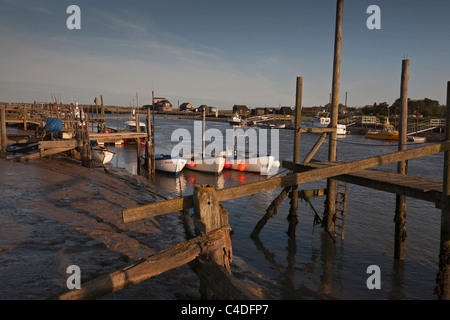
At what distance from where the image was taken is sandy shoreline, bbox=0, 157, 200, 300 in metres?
6.17

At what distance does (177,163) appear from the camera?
23.3 meters

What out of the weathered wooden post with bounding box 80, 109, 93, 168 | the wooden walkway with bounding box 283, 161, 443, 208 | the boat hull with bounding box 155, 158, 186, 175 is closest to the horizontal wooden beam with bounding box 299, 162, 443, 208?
the wooden walkway with bounding box 283, 161, 443, 208

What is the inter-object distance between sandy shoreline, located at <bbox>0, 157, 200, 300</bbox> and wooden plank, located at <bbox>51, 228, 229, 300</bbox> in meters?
2.04

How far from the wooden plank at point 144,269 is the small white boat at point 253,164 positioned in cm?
1979

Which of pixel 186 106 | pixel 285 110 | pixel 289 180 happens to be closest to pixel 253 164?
pixel 289 180

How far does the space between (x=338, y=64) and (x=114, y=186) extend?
11.2 m

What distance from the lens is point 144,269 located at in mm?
4348

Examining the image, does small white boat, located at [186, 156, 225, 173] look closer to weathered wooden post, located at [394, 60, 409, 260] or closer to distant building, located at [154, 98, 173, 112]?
weathered wooden post, located at [394, 60, 409, 260]

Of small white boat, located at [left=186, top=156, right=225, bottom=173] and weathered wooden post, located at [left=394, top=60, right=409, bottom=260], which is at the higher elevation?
weathered wooden post, located at [left=394, top=60, right=409, bottom=260]

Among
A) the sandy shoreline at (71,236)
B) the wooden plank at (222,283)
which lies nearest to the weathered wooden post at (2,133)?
the sandy shoreline at (71,236)

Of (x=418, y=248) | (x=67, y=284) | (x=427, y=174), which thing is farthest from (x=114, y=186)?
(x=427, y=174)

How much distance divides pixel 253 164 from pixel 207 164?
363 cm
